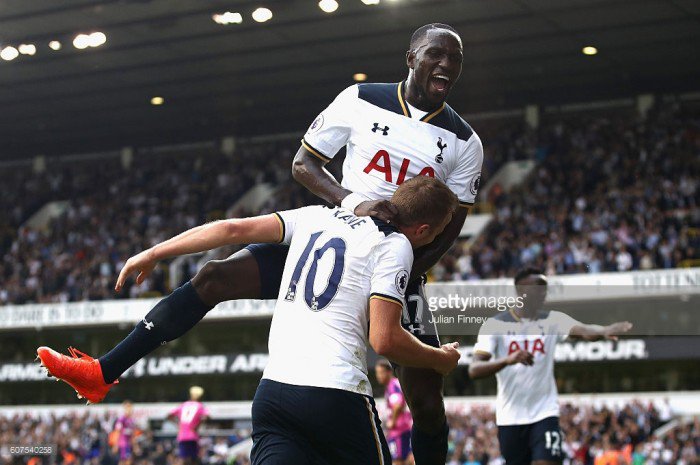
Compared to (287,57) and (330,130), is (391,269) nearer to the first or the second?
(330,130)

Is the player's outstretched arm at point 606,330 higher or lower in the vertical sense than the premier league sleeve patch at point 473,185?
lower

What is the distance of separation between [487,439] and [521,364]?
36.8 ft

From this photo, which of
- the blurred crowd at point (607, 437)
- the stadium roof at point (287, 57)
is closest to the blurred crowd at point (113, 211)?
the stadium roof at point (287, 57)

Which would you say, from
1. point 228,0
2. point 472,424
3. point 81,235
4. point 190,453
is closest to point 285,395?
point 190,453

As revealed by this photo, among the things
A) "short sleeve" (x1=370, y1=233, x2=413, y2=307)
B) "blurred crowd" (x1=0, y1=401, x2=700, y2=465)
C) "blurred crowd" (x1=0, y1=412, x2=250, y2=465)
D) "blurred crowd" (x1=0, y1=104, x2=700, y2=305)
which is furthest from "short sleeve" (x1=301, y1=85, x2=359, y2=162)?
"blurred crowd" (x1=0, y1=104, x2=700, y2=305)

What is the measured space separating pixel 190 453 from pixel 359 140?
Result: 46.4 feet

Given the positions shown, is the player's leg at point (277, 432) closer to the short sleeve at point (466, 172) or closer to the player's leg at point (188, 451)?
the short sleeve at point (466, 172)

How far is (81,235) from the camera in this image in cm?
3603

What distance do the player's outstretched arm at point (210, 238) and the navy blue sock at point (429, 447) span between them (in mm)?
1683

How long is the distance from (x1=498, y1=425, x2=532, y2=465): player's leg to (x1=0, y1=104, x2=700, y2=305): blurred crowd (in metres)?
15.5

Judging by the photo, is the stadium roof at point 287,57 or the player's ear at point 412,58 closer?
the player's ear at point 412,58

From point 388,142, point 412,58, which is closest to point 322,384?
point 388,142

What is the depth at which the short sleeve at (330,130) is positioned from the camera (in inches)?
256

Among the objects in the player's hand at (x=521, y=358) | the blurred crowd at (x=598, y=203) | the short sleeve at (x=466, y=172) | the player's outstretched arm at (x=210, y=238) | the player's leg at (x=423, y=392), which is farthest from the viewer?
the blurred crowd at (x=598, y=203)
